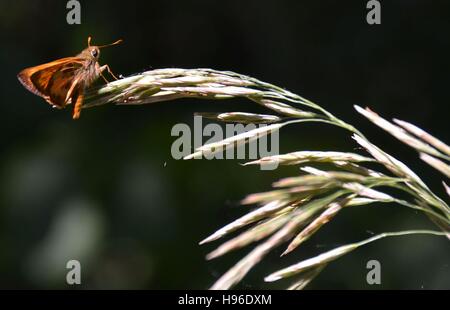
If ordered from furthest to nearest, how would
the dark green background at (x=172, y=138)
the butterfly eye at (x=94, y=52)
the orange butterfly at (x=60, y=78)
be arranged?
the dark green background at (x=172, y=138)
the butterfly eye at (x=94, y=52)
the orange butterfly at (x=60, y=78)

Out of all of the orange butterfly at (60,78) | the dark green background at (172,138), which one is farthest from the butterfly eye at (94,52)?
the dark green background at (172,138)

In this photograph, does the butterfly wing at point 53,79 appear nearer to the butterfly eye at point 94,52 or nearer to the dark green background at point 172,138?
the butterfly eye at point 94,52

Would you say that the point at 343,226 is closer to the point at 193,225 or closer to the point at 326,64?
the point at 193,225

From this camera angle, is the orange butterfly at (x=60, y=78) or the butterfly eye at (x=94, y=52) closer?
the orange butterfly at (x=60, y=78)

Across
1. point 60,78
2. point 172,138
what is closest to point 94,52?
point 60,78

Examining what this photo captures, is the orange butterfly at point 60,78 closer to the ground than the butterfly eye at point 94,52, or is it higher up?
closer to the ground

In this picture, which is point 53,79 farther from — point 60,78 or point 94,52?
point 94,52

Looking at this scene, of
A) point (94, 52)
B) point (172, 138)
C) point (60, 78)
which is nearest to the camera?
point (60, 78)

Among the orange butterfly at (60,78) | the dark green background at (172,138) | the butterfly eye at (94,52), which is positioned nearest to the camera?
the orange butterfly at (60,78)
